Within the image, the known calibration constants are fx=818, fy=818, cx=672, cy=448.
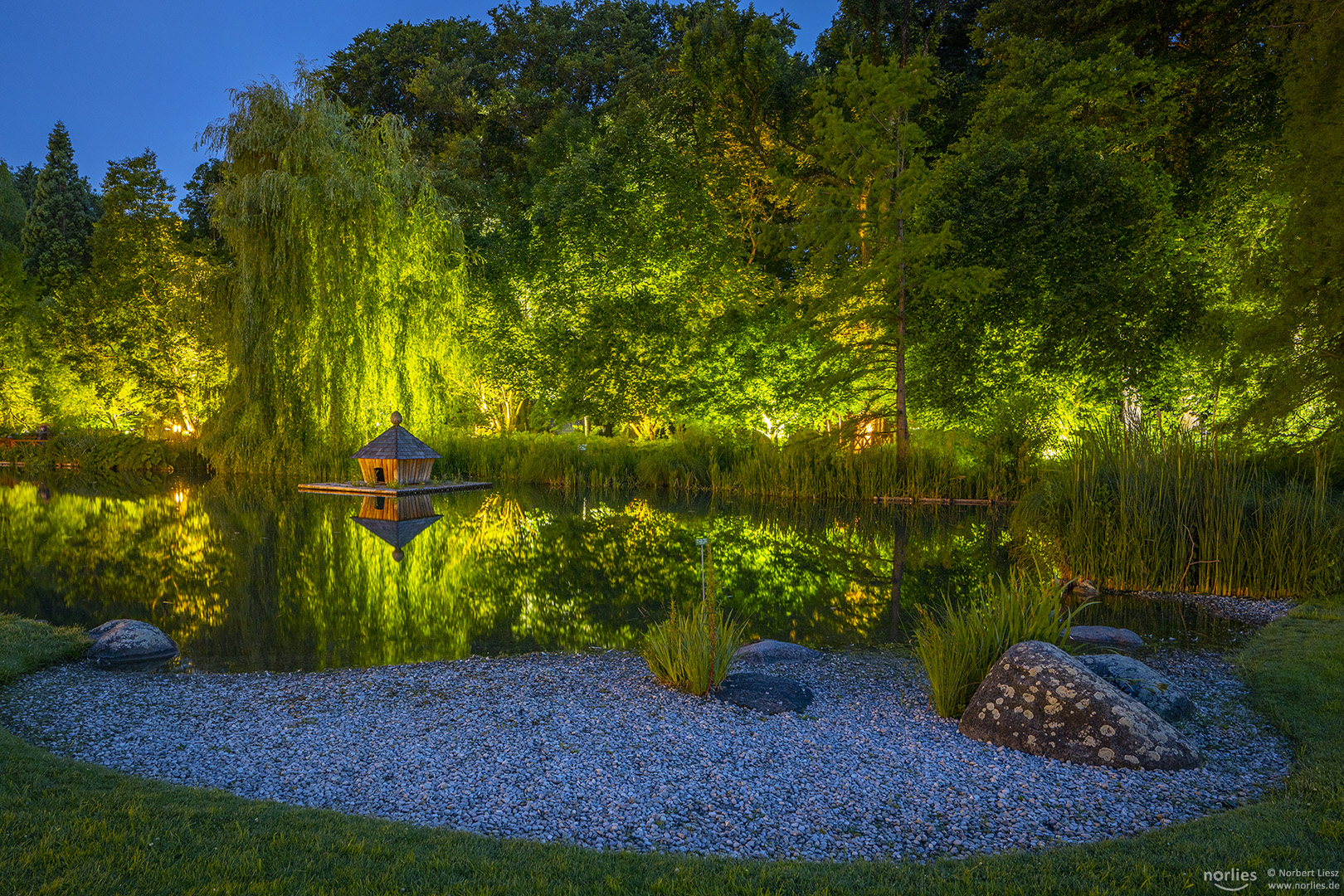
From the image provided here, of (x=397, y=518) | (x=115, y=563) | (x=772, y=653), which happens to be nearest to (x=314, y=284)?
(x=397, y=518)

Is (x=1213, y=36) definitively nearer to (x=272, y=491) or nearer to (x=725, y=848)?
(x=725, y=848)

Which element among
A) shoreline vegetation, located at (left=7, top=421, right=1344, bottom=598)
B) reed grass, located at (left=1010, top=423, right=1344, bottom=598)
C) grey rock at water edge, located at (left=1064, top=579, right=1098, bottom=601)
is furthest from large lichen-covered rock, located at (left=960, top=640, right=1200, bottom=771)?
reed grass, located at (left=1010, top=423, right=1344, bottom=598)

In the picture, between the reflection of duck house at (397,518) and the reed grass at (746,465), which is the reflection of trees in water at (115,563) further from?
the reed grass at (746,465)

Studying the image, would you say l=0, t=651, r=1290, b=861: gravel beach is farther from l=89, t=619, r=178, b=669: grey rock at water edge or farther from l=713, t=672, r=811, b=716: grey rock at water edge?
l=89, t=619, r=178, b=669: grey rock at water edge

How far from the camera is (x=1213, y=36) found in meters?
15.1

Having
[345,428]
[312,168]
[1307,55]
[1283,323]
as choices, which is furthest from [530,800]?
[312,168]

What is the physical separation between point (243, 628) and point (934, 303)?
13.5 metres

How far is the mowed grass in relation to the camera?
2377 mm

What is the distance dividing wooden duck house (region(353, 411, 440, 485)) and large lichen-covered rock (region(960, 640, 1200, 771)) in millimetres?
13891

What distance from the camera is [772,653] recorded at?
530 centimetres

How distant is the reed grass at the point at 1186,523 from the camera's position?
7168mm

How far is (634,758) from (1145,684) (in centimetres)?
275

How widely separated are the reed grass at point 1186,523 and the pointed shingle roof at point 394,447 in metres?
11.9

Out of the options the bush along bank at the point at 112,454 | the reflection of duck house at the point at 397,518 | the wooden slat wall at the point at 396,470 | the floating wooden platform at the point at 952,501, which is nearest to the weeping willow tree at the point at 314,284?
the wooden slat wall at the point at 396,470
